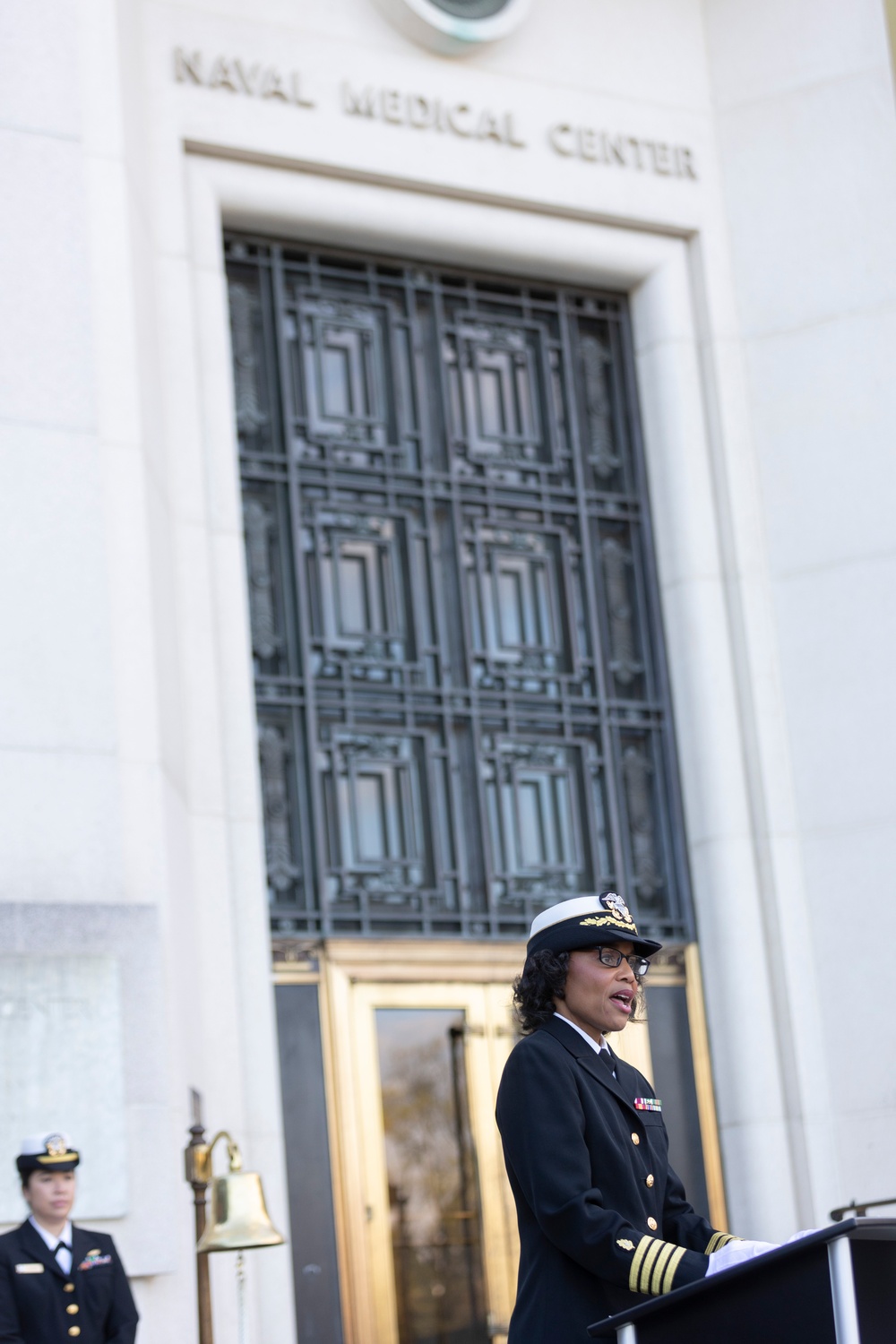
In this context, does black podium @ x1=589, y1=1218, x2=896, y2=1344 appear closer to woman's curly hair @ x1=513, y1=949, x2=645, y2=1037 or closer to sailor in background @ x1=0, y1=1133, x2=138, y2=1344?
woman's curly hair @ x1=513, y1=949, x2=645, y2=1037

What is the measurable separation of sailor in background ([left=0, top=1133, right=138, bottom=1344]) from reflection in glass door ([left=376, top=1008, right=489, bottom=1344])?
339cm

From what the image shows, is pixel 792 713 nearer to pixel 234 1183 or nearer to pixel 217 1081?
pixel 217 1081

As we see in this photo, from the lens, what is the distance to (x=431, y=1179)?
396 inches

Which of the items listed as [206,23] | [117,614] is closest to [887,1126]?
[117,614]

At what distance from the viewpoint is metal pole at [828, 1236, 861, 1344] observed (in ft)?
10.1

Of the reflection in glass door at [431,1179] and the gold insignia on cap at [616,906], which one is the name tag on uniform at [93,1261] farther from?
the gold insignia on cap at [616,906]

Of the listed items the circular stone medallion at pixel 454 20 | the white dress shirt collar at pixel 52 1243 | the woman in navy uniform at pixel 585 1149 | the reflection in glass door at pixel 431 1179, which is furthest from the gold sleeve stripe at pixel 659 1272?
the circular stone medallion at pixel 454 20

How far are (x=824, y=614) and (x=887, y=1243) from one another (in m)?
8.55

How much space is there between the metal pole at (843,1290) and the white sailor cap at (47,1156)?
3960 mm

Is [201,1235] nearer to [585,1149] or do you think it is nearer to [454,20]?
[585,1149]

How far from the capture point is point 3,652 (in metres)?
8.12

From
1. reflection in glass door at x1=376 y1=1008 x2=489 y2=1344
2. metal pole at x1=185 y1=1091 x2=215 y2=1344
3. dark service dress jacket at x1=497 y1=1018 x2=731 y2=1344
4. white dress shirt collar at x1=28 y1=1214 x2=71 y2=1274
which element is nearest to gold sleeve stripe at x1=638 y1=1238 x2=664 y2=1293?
dark service dress jacket at x1=497 y1=1018 x2=731 y2=1344

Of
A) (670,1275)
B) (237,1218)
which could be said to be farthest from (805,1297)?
(237,1218)

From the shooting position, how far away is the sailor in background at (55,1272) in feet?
20.9
